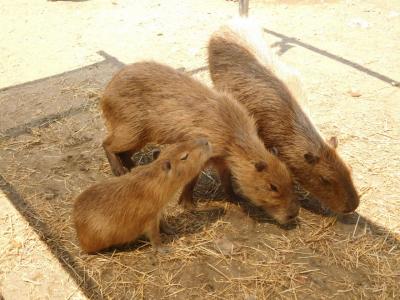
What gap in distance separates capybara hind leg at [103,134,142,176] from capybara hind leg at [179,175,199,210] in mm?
577

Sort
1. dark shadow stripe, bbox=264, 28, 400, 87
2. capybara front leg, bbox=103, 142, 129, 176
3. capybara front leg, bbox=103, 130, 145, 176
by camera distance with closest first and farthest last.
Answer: capybara front leg, bbox=103, 130, 145, 176 → capybara front leg, bbox=103, 142, 129, 176 → dark shadow stripe, bbox=264, 28, 400, 87

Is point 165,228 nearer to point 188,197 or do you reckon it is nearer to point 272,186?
point 188,197

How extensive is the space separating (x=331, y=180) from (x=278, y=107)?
84 centimetres

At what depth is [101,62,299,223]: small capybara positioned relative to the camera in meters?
3.38

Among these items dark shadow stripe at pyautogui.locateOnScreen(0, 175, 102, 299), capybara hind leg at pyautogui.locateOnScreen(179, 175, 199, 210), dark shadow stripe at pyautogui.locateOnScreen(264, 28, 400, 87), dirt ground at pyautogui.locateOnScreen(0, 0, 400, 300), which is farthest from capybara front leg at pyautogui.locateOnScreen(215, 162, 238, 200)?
dark shadow stripe at pyautogui.locateOnScreen(264, 28, 400, 87)

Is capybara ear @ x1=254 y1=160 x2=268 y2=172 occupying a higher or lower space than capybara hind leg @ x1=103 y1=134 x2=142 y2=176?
higher

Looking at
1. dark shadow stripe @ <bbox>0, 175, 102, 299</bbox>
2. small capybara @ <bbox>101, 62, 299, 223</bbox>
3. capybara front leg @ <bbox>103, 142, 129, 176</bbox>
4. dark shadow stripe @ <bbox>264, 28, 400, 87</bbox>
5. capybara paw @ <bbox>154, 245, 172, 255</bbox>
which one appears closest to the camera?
dark shadow stripe @ <bbox>0, 175, 102, 299</bbox>

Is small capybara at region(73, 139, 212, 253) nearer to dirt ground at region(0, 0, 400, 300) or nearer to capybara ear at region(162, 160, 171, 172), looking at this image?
capybara ear at region(162, 160, 171, 172)

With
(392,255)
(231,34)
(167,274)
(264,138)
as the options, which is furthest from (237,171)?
(231,34)

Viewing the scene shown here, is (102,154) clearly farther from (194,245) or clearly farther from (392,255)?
(392,255)

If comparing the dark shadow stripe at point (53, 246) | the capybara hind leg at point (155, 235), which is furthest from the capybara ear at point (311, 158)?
the dark shadow stripe at point (53, 246)

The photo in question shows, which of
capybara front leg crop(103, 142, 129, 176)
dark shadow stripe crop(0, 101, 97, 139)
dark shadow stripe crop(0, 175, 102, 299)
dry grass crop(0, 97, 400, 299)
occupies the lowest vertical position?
dry grass crop(0, 97, 400, 299)

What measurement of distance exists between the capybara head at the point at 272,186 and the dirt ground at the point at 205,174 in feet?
0.73

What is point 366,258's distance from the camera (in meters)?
3.27
